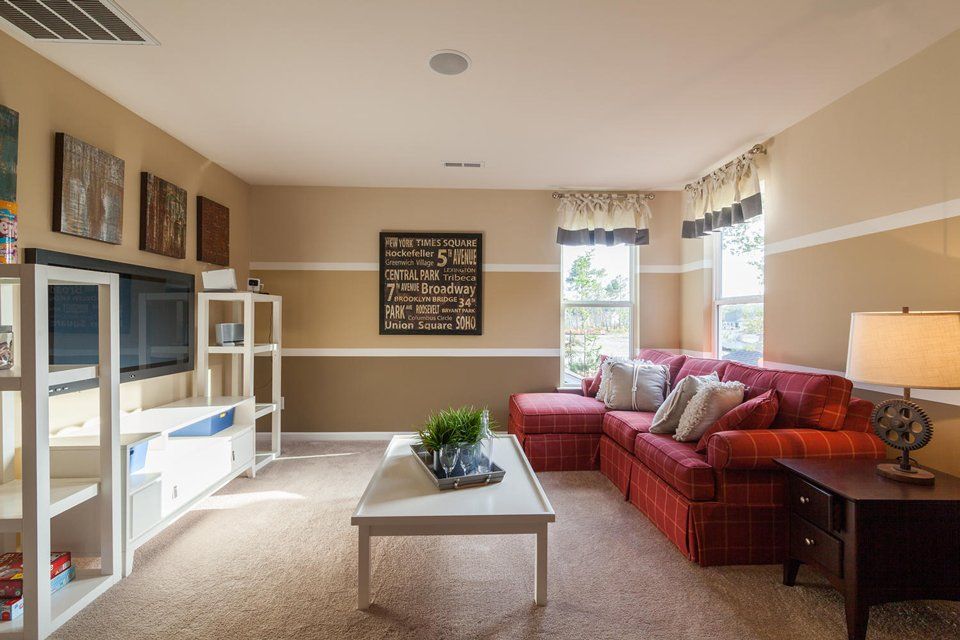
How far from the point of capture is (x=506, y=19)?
1.88m

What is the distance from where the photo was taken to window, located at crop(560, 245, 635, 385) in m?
4.47

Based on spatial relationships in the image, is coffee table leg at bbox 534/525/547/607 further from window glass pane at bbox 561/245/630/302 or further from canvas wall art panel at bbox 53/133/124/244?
window glass pane at bbox 561/245/630/302

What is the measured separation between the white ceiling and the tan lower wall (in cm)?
190

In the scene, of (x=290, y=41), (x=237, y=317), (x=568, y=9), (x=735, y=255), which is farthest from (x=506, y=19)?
(x=237, y=317)

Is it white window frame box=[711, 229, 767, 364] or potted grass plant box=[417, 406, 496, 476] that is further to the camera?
white window frame box=[711, 229, 767, 364]

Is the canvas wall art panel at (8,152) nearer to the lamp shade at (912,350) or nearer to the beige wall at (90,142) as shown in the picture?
the beige wall at (90,142)

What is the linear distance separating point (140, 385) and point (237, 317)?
1.16 metres

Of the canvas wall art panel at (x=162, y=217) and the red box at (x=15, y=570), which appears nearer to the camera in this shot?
the red box at (x=15, y=570)

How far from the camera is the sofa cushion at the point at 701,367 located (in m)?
3.15

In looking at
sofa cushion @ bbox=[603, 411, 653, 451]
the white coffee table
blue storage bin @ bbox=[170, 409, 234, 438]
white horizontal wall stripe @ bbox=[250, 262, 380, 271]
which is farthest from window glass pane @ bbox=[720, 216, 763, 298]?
blue storage bin @ bbox=[170, 409, 234, 438]

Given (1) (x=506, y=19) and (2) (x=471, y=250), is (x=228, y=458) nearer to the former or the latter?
(2) (x=471, y=250)

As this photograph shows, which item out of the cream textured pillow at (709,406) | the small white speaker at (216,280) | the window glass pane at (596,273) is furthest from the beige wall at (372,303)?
the cream textured pillow at (709,406)

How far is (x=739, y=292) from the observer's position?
364cm

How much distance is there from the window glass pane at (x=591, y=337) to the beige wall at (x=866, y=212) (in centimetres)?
149
